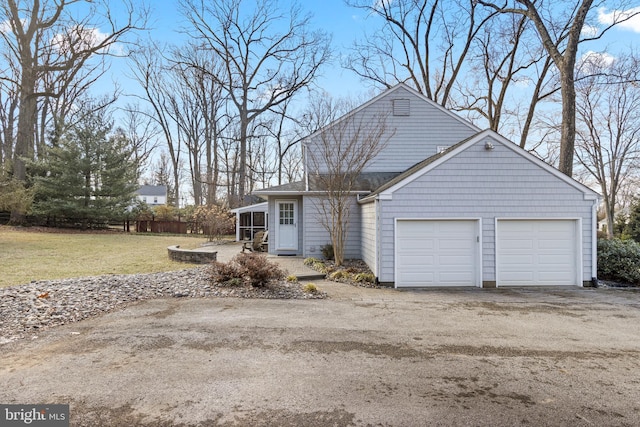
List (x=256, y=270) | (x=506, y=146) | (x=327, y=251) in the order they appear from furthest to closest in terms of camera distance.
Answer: (x=327, y=251) → (x=506, y=146) → (x=256, y=270)

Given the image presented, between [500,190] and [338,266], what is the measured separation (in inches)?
197

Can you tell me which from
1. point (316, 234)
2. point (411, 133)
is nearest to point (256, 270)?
point (316, 234)

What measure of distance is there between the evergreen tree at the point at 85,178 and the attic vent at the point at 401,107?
19791mm

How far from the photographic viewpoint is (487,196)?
8.57 meters

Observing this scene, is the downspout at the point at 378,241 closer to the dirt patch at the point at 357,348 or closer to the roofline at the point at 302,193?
the roofline at the point at 302,193

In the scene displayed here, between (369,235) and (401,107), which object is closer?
(369,235)

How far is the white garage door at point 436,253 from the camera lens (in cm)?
852

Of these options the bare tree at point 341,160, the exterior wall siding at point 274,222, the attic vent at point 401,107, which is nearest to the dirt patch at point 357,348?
the bare tree at point 341,160

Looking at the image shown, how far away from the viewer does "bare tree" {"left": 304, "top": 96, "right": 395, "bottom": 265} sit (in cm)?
1063

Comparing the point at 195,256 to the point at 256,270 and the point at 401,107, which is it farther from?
the point at 401,107

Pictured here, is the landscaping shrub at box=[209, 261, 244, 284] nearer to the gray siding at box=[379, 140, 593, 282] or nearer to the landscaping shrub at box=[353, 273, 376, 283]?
the landscaping shrub at box=[353, 273, 376, 283]

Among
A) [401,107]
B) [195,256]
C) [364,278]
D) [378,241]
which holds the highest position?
[401,107]

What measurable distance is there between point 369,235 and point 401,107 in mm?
5999

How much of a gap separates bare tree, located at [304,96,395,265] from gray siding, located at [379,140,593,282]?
2.38 meters
